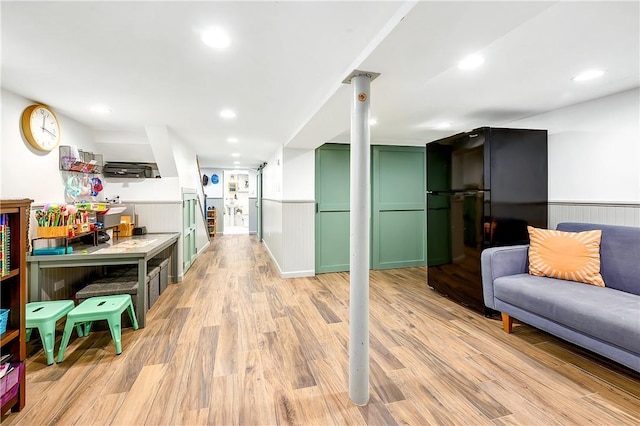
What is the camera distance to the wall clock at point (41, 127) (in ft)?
8.06

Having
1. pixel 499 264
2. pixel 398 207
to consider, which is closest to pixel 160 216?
pixel 398 207

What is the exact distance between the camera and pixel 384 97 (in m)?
2.24

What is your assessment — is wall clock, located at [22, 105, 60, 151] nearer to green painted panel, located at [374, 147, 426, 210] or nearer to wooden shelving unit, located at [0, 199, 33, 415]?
wooden shelving unit, located at [0, 199, 33, 415]

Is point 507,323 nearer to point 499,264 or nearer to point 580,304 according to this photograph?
point 499,264

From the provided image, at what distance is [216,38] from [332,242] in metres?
3.46

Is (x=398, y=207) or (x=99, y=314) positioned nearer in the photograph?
(x=99, y=314)

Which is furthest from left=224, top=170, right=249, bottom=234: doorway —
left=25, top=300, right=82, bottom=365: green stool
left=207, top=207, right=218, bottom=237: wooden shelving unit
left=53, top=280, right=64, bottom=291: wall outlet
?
left=25, top=300, right=82, bottom=365: green stool

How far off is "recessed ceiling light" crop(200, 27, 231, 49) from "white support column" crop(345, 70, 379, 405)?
0.76 m

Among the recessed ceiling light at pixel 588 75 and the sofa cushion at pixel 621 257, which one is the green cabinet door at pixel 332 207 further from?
the sofa cushion at pixel 621 257

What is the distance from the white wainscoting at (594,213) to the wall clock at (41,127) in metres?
5.11

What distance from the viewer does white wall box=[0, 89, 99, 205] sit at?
89.2 inches

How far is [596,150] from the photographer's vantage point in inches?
105

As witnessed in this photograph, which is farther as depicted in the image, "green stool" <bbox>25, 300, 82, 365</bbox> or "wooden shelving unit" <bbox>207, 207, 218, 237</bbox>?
"wooden shelving unit" <bbox>207, 207, 218, 237</bbox>

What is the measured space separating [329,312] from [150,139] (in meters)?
3.05
